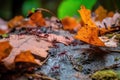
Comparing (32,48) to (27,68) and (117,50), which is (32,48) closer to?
(27,68)

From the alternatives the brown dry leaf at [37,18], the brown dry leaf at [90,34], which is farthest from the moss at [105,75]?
the brown dry leaf at [37,18]

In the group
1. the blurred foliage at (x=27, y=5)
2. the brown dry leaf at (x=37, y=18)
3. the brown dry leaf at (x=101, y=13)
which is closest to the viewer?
the brown dry leaf at (x=37, y=18)

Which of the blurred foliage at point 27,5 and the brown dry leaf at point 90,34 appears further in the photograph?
the blurred foliage at point 27,5

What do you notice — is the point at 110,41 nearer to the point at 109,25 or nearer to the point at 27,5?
the point at 109,25

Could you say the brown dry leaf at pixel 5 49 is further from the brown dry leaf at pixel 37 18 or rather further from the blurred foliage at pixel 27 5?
the blurred foliage at pixel 27 5

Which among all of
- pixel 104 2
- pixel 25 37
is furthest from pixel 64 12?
pixel 25 37

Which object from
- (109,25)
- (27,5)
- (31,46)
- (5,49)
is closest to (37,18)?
(109,25)

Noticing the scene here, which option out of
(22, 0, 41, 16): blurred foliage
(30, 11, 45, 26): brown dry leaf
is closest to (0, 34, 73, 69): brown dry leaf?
(30, 11, 45, 26): brown dry leaf

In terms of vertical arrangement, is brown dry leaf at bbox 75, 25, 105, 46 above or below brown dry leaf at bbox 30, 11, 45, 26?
below

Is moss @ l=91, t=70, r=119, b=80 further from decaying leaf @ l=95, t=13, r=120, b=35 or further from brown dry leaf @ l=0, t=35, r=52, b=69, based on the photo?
decaying leaf @ l=95, t=13, r=120, b=35
